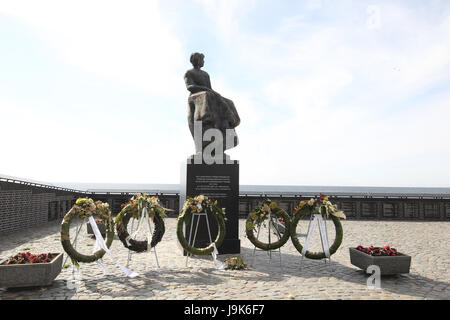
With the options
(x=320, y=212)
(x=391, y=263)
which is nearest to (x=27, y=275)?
(x=320, y=212)

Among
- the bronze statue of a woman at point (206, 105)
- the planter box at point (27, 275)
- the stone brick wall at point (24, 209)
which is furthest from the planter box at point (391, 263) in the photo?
the stone brick wall at point (24, 209)

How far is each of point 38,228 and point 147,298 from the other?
14.8m

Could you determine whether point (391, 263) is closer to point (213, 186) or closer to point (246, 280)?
point (246, 280)

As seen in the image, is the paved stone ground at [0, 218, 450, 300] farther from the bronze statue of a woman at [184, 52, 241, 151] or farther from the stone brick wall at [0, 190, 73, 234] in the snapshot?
the bronze statue of a woman at [184, 52, 241, 151]

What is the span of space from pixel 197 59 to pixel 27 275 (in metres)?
10.1

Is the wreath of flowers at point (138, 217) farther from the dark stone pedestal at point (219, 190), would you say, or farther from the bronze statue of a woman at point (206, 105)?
the bronze statue of a woman at point (206, 105)

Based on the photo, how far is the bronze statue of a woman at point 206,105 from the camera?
1211 cm

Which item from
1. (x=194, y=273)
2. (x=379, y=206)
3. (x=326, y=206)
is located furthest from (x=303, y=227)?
(x=194, y=273)

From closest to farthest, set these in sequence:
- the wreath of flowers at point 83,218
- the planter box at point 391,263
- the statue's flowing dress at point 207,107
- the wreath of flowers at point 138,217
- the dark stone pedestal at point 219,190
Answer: the wreath of flowers at point 83,218, the planter box at point 391,263, the wreath of flowers at point 138,217, the dark stone pedestal at point 219,190, the statue's flowing dress at point 207,107

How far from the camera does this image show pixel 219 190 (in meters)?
11.3

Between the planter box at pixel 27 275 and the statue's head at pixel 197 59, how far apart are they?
954 cm

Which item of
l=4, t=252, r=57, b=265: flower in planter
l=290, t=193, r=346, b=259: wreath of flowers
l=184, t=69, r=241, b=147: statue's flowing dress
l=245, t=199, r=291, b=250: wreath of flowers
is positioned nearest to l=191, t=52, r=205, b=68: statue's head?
l=184, t=69, r=241, b=147: statue's flowing dress

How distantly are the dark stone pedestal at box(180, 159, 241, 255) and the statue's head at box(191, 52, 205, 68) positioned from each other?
15.4 ft

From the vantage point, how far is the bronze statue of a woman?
12.1 metres
